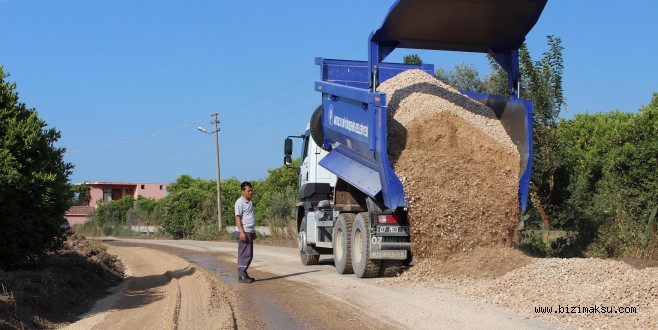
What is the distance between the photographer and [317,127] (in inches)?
556

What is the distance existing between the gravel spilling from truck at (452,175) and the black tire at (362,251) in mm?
910

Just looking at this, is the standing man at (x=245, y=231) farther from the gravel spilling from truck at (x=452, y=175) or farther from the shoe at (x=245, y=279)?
the gravel spilling from truck at (x=452, y=175)

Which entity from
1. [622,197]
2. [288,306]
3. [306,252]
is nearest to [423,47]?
[622,197]

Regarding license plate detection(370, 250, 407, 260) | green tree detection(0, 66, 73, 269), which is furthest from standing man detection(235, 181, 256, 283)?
green tree detection(0, 66, 73, 269)

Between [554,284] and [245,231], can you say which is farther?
[245,231]

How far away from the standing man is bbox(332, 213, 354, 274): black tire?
1.65 metres

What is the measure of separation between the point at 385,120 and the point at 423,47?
6.83 feet

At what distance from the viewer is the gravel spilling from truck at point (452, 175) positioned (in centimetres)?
1009

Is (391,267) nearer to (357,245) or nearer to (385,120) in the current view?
(357,245)

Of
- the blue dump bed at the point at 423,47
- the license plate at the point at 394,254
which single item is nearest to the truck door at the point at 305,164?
the blue dump bed at the point at 423,47

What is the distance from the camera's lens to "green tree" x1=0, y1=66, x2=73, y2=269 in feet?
30.3

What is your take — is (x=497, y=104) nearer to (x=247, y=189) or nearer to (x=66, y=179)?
(x=247, y=189)

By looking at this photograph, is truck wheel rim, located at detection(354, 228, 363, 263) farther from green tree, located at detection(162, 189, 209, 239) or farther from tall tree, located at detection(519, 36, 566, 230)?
green tree, located at detection(162, 189, 209, 239)

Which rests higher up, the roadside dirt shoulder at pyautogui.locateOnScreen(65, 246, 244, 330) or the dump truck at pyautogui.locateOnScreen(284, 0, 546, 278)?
the dump truck at pyautogui.locateOnScreen(284, 0, 546, 278)
